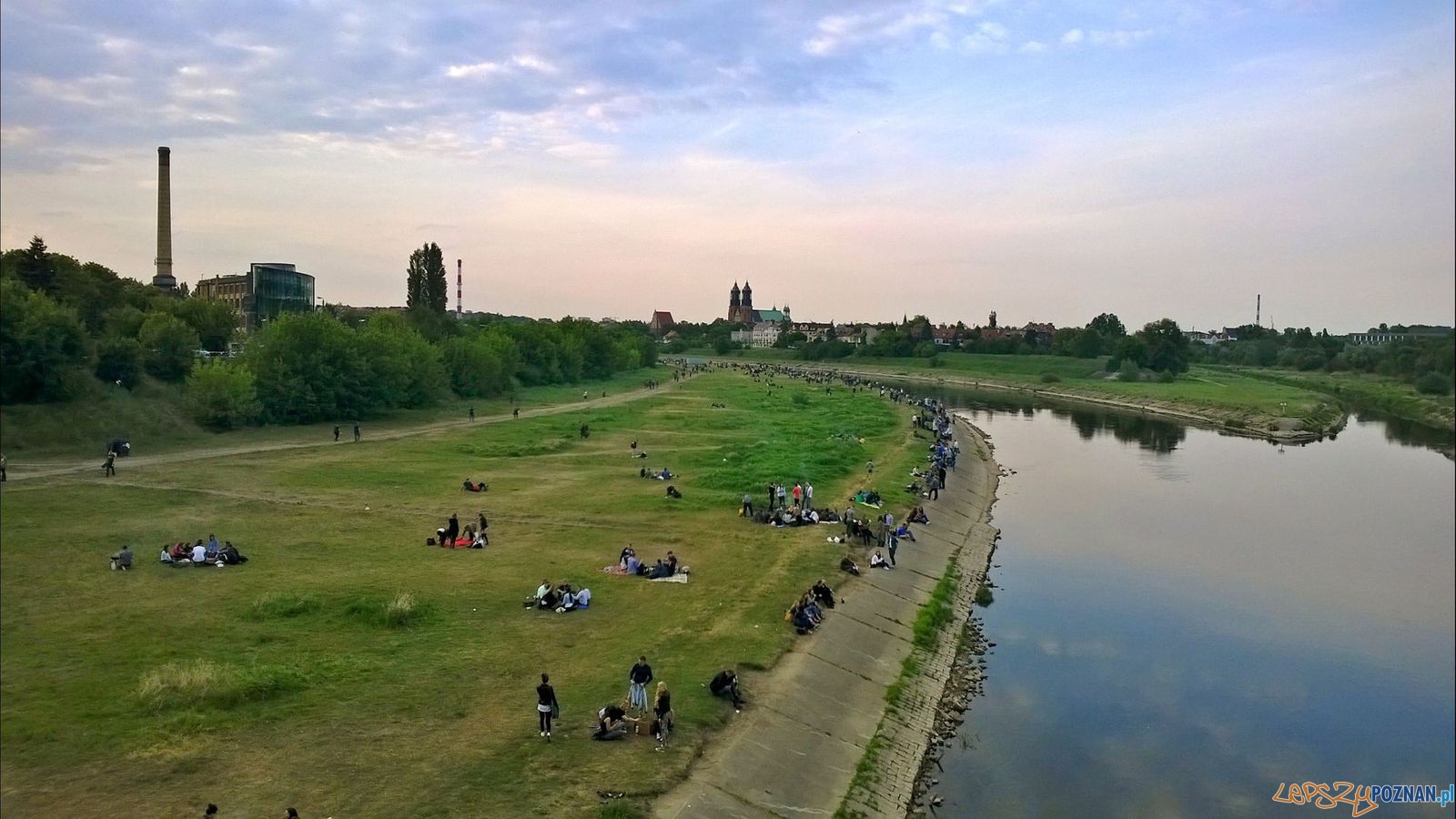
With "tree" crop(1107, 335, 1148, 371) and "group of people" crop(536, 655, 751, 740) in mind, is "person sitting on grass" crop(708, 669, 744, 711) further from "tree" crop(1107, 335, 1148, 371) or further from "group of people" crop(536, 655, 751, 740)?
"tree" crop(1107, 335, 1148, 371)

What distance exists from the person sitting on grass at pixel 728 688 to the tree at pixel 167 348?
61.2 m

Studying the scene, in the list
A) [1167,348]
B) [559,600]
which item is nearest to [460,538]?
[559,600]

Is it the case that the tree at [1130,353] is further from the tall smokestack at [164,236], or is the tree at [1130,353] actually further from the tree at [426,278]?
the tall smokestack at [164,236]

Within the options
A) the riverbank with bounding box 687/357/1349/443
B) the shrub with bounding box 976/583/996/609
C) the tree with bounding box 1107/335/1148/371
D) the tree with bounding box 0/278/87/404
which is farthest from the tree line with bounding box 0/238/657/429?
the tree with bounding box 1107/335/1148/371

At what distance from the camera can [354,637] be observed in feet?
79.7

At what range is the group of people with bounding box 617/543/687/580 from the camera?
30719 mm

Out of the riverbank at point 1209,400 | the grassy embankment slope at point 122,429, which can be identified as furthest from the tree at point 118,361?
the riverbank at point 1209,400

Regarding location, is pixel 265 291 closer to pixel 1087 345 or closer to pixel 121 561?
pixel 121 561

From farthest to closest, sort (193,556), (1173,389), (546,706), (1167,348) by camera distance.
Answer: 1. (1167,348)
2. (1173,389)
3. (193,556)
4. (546,706)

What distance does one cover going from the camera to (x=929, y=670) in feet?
87.2

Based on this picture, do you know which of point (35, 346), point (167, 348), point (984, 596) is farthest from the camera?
point (167, 348)

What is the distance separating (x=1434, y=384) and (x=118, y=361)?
235 ft

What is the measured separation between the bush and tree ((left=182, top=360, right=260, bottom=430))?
68167mm

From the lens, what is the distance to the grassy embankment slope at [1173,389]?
8631 centimetres
